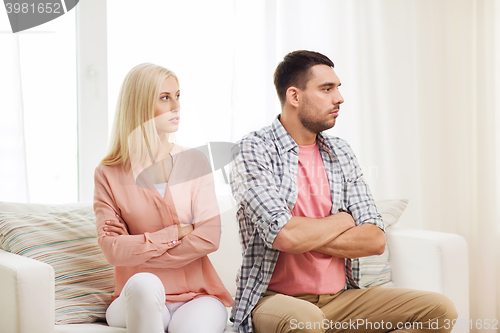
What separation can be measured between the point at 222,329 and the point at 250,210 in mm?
374

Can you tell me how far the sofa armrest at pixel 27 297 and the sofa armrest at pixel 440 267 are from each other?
1.40 metres

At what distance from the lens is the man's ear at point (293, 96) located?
1709 mm

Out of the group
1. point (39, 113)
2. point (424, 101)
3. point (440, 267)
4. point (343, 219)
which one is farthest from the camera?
point (424, 101)

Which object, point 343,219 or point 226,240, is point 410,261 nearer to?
point 343,219

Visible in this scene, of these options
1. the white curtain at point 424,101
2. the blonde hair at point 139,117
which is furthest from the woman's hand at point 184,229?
the white curtain at point 424,101

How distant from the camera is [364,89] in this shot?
269 cm

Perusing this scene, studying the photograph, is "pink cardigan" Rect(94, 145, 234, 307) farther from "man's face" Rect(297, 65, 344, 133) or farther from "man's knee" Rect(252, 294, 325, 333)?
"man's face" Rect(297, 65, 344, 133)

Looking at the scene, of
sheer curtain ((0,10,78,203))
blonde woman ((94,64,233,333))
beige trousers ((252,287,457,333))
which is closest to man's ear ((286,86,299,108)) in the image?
blonde woman ((94,64,233,333))

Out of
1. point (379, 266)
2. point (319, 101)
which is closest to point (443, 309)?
point (379, 266)

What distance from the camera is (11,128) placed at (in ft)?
6.28

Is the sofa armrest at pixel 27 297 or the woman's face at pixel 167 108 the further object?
the woman's face at pixel 167 108

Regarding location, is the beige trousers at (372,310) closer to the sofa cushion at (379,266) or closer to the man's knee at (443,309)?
the man's knee at (443,309)

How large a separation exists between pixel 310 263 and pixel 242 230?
10.1 inches

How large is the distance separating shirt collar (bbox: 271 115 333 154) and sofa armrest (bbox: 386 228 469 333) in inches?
23.4
